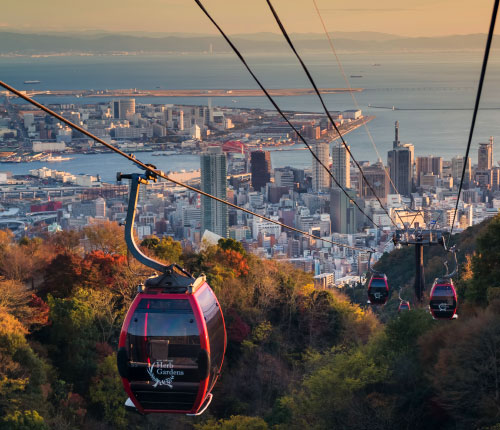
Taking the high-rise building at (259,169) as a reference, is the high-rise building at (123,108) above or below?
above

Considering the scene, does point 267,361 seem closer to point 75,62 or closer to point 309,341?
point 309,341

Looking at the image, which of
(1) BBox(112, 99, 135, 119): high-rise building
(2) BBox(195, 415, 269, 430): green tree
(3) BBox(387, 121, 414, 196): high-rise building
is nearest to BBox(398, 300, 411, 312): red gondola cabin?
(2) BBox(195, 415, 269, 430): green tree

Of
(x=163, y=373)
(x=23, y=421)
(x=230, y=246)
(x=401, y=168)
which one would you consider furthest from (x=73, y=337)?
(x=401, y=168)

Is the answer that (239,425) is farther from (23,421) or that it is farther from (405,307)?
(405,307)

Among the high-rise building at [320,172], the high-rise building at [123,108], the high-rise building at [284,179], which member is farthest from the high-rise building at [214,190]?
the high-rise building at [123,108]

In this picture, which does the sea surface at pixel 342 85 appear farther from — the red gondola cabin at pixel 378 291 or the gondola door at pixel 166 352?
the gondola door at pixel 166 352
